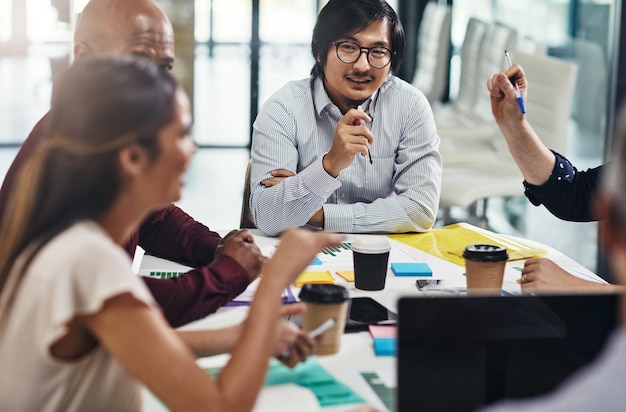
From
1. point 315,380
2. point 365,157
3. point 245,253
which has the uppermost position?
point 365,157

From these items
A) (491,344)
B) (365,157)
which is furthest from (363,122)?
(491,344)

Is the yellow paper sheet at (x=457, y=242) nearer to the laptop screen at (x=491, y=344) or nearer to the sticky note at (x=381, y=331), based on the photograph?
the sticky note at (x=381, y=331)

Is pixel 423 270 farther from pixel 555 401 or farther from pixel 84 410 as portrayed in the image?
pixel 555 401

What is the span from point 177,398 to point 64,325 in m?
0.18

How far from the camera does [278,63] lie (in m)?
6.95

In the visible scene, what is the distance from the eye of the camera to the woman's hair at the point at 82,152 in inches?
49.3

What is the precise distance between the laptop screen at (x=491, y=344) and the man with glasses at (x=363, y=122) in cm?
136

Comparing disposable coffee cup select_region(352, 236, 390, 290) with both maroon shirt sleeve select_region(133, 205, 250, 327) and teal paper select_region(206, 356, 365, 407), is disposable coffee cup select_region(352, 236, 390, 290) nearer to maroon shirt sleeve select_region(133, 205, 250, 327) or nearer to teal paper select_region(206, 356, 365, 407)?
maroon shirt sleeve select_region(133, 205, 250, 327)

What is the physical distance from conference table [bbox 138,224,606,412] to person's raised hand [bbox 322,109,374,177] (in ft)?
0.69

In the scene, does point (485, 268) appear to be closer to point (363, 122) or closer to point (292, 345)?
point (292, 345)

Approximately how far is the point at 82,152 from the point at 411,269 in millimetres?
1067

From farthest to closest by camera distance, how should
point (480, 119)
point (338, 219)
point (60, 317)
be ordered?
point (480, 119), point (338, 219), point (60, 317)

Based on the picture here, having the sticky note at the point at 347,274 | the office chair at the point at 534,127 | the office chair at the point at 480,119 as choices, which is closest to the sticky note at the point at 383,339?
the sticky note at the point at 347,274

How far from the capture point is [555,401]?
821 millimetres
